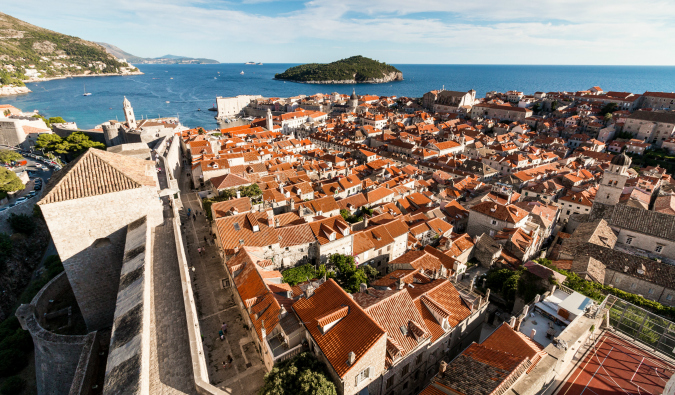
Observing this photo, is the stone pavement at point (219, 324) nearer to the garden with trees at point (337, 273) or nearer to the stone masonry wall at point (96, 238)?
the garden with trees at point (337, 273)

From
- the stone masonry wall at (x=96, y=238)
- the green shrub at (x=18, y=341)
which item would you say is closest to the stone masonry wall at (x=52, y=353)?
the stone masonry wall at (x=96, y=238)

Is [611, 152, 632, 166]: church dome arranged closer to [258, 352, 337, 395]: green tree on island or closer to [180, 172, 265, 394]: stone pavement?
[258, 352, 337, 395]: green tree on island

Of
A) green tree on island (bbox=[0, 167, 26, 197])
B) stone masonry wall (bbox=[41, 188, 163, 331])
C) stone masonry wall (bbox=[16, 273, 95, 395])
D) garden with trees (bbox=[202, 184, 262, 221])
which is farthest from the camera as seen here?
green tree on island (bbox=[0, 167, 26, 197])

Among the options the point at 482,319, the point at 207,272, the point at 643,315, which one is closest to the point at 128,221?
the point at 207,272

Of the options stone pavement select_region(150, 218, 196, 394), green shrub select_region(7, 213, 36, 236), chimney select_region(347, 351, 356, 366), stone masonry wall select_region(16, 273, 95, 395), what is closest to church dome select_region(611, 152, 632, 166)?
chimney select_region(347, 351, 356, 366)

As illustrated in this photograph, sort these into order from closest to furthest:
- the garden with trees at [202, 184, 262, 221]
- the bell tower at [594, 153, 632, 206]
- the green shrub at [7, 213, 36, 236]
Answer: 1. the garden with trees at [202, 184, 262, 221]
2. the green shrub at [7, 213, 36, 236]
3. the bell tower at [594, 153, 632, 206]

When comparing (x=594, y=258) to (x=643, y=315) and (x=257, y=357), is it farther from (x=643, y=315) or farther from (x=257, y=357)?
(x=257, y=357)
